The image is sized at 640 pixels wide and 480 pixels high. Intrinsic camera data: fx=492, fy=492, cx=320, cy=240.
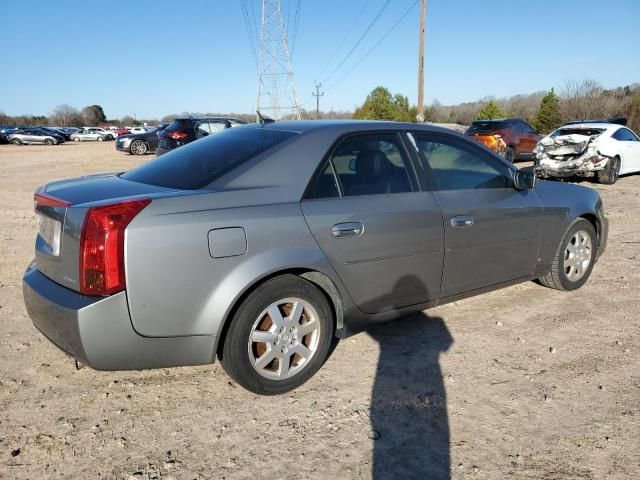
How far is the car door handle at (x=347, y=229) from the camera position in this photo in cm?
292

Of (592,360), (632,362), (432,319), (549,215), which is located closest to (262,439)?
(432,319)

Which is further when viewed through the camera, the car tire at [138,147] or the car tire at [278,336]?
the car tire at [138,147]

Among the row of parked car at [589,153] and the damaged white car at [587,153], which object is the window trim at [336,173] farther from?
the damaged white car at [587,153]

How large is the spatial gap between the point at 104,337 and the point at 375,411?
4.87 ft

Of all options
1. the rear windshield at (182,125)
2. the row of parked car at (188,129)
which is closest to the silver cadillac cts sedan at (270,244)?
the row of parked car at (188,129)

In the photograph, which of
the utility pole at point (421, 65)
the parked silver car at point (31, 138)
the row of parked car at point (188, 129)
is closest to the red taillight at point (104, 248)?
the row of parked car at point (188, 129)

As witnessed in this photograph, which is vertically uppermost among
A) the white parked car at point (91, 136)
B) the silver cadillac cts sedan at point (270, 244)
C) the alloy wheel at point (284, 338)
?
the white parked car at point (91, 136)

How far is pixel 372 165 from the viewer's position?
10.8 ft

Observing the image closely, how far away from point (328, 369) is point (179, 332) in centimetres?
109

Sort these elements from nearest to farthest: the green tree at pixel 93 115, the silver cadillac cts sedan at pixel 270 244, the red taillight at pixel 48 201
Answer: the silver cadillac cts sedan at pixel 270 244, the red taillight at pixel 48 201, the green tree at pixel 93 115

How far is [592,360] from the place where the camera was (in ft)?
11.0

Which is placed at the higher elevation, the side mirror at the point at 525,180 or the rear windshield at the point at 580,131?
the rear windshield at the point at 580,131

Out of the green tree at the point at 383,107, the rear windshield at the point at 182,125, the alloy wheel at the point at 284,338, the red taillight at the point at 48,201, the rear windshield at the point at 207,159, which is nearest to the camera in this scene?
the red taillight at the point at 48,201

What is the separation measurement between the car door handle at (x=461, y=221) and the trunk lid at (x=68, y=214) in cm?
189
